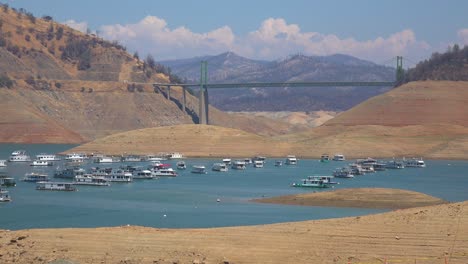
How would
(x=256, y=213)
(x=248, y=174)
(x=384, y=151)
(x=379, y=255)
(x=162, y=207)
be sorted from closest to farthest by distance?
(x=379, y=255) → (x=256, y=213) → (x=162, y=207) → (x=248, y=174) → (x=384, y=151)

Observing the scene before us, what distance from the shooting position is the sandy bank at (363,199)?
67625 millimetres

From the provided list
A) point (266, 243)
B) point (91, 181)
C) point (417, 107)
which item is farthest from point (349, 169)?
point (417, 107)

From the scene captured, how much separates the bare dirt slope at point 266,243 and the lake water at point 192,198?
12.4 metres

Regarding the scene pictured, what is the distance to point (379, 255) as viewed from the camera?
1476 inches

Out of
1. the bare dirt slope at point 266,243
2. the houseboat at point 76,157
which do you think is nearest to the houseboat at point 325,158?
the houseboat at point 76,157

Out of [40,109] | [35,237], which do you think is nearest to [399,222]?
[35,237]

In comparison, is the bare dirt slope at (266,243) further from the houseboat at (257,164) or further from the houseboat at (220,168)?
the houseboat at (257,164)

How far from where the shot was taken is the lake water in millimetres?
58156

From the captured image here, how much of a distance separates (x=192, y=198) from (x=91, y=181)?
16.6 meters

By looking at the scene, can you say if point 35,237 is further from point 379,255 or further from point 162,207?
point 162,207

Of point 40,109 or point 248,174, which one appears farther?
point 40,109

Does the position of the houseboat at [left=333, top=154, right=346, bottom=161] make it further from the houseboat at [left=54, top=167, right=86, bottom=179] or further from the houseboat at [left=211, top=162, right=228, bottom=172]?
the houseboat at [left=54, top=167, right=86, bottom=179]

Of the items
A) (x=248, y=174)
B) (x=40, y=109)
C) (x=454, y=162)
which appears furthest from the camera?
(x=40, y=109)

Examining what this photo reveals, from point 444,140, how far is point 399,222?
11401 centimetres
